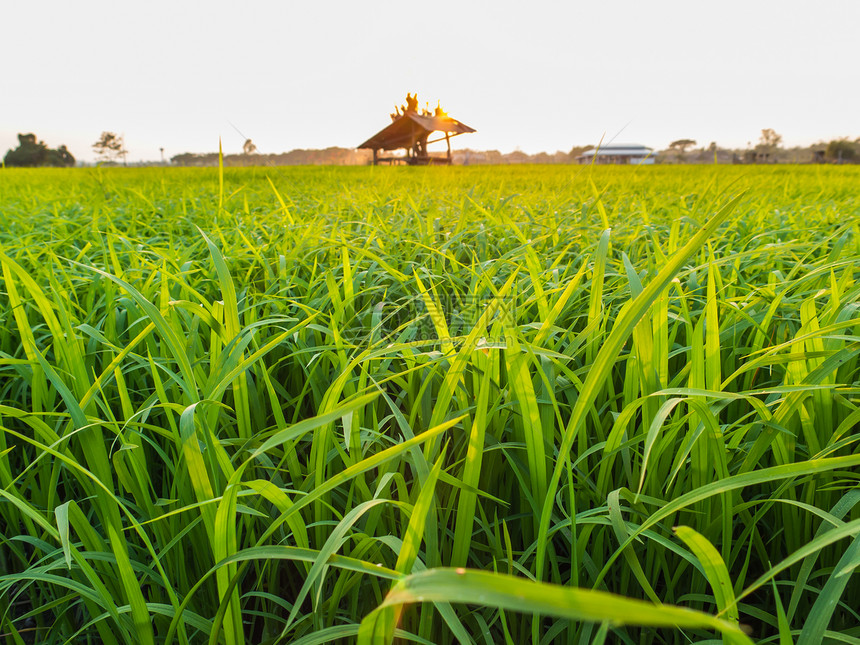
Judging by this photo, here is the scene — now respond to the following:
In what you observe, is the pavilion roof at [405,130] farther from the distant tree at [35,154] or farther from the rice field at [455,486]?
the distant tree at [35,154]

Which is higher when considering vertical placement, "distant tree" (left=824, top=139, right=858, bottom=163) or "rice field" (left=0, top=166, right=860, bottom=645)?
"distant tree" (left=824, top=139, right=858, bottom=163)

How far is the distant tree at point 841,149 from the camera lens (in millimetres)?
25625

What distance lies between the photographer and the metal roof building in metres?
13.5

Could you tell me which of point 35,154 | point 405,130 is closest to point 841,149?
point 405,130

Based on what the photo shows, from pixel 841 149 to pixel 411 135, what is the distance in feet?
88.4

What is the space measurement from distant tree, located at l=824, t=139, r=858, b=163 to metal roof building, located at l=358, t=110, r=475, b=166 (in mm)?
23125

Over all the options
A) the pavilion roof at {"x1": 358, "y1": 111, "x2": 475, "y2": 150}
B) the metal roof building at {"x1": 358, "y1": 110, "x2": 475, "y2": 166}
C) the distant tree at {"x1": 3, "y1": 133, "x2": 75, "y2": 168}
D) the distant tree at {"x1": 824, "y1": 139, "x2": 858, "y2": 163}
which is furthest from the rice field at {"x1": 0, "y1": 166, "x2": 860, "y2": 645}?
the distant tree at {"x1": 3, "y1": 133, "x2": 75, "y2": 168}

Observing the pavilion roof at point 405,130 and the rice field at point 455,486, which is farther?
the pavilion roof at point 405,130

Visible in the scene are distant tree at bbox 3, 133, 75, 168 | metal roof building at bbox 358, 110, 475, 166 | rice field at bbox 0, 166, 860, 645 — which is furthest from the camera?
distant tree at bbox 3, 133, 75, 168

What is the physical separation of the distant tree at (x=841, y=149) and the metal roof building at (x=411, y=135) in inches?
910

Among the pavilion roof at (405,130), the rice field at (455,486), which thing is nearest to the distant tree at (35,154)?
the pavilion roof at (405,130)

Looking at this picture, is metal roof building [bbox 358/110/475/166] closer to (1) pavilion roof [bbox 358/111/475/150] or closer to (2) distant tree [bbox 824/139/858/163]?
(1) pavilion roof [bbox 358/111/475/150]

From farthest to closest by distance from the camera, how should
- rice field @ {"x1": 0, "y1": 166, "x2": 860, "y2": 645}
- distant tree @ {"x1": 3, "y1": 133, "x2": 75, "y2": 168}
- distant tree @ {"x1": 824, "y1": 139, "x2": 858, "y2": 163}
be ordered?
1. distant tree @ {"x1": 3, "y1": 133, "x2": 75, "y2": 168}
2. distant tree @ {"x1": 824, "y1": 139, "x2": 858, "y2": 163}
3. rice field @ {"x1": 0, "y1": 166, "x2": 860, "y2": 645}

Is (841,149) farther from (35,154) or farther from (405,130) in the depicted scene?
(35,154)
